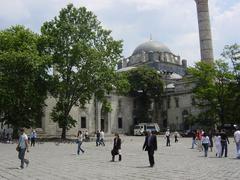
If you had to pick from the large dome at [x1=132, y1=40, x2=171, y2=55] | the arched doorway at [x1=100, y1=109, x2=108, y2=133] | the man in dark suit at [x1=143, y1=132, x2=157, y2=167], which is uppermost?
the large dome at [x1=132, y1=40, x2=171, y2=55]

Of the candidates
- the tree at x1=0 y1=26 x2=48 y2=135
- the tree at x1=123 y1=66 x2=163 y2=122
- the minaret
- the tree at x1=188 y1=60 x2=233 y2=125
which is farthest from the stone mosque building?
the tree at x1=0 y1=26 x2=48 y2=135

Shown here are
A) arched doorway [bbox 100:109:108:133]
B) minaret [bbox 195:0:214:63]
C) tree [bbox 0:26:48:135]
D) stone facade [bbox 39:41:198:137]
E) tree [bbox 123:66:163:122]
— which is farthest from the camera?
tree [bbox 123:66:163:122]

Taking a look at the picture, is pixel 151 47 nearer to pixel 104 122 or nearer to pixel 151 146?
pixel 104 122

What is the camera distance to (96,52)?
4141cm

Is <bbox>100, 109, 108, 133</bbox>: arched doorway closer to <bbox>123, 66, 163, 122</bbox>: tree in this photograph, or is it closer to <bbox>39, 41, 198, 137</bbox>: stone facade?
<bbox>39, 41, 198, 137</bbox>: stone facade

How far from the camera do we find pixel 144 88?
6369cm

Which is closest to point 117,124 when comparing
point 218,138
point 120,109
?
point 120,109

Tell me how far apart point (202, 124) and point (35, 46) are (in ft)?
80.7

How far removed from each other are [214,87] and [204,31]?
1102 centimetres

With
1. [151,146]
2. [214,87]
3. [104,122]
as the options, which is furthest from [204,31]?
[151,146]

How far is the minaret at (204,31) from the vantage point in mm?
57062

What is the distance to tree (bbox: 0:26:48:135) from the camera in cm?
3747

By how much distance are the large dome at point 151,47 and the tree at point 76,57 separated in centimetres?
4147

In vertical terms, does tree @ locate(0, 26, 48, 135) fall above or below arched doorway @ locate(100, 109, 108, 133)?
above
